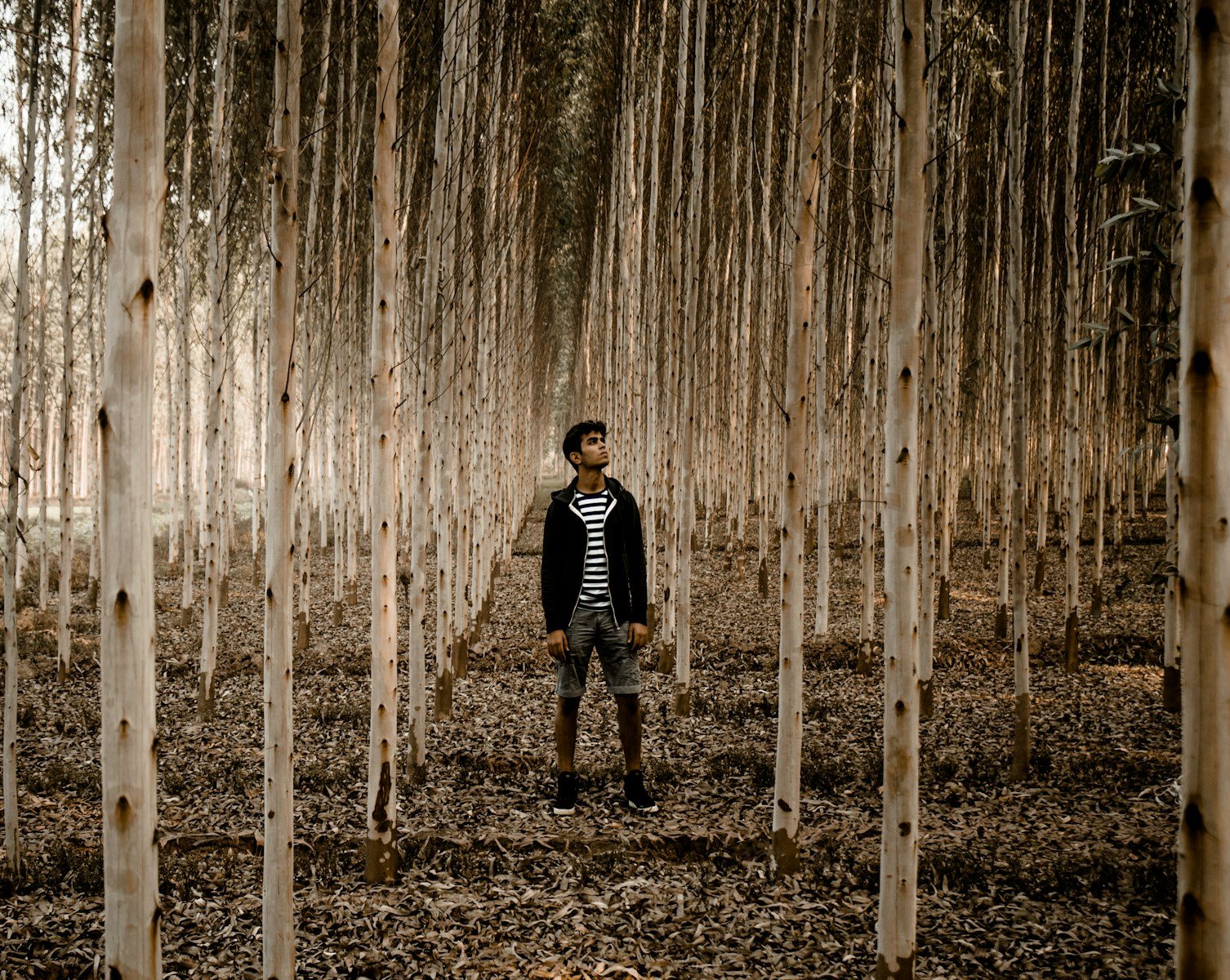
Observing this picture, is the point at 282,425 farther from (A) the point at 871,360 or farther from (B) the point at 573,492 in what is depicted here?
(A) the point at 871,360

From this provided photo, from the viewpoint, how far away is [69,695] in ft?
22.7

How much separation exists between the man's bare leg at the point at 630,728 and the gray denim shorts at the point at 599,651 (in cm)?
5

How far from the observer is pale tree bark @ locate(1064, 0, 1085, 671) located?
19.0 ft

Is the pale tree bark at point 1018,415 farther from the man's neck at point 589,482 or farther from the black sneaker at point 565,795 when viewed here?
the black sneaker at point 565,795

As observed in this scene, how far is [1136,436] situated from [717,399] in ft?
26.1

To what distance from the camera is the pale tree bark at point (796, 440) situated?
3242 millimetres

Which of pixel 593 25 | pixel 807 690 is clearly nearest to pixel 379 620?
pixel 807 690

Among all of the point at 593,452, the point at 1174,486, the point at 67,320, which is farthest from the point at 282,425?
the point at 1174,486

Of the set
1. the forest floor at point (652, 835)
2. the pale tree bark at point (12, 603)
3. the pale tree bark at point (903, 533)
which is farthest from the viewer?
the pale tree bark at point (12, 603)

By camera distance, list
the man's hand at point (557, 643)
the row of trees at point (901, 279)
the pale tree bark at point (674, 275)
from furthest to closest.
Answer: the pale tree bark at point (674, 275) → the man's hand at point (557, 643) → the row of trees at point (901, 279)

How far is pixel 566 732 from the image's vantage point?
4.11 m

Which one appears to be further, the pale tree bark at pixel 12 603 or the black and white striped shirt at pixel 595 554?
the black and white striped shirt at pixel 595 554

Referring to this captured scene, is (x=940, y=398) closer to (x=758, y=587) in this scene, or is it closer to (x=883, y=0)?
(x=758, y=587)

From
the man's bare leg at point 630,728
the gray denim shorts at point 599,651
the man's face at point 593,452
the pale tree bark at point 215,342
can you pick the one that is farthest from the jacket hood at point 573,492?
the pale tree bark at point 215,342
